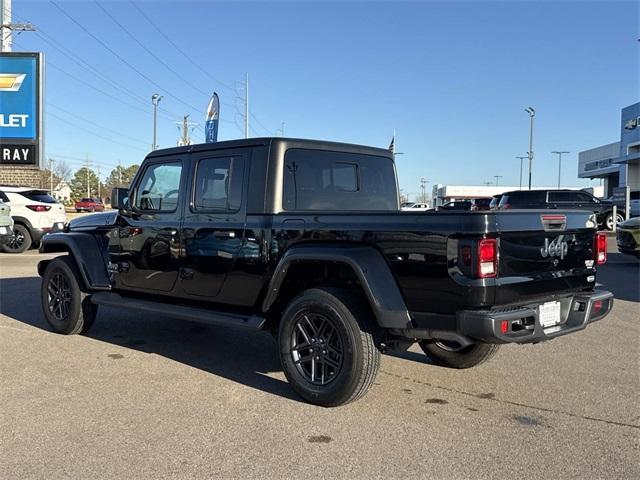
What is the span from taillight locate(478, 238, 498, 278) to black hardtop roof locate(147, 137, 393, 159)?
78.8 inches

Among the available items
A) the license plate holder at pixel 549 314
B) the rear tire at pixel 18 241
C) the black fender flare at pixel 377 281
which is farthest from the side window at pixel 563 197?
the black fender flare at pixel 377 281

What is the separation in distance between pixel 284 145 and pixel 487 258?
6.72 ft

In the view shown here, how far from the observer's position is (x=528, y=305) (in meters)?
3.89

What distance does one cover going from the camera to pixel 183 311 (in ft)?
17.0

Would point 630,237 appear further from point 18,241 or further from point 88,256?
point 18,241

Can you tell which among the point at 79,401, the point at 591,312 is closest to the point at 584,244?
the point at 591,312

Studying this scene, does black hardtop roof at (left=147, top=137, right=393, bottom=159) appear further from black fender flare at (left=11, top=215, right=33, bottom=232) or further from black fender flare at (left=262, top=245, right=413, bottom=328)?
black fender flare at (left=11, top=215, right=33, bottom=232)

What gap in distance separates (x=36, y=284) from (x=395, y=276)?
27.4ft

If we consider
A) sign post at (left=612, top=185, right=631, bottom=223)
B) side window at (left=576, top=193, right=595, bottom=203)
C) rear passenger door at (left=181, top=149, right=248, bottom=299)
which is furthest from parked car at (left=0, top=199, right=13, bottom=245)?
sign post at (left=612, top=185, right=631, bottom=223)

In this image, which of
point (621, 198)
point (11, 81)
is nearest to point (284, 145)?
point (11, 81)

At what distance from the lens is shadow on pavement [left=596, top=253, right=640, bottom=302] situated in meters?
9.46

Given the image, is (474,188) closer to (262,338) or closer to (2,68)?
(2,68)

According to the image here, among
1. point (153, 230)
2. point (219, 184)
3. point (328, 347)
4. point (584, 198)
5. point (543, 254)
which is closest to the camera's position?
point (543, 254)

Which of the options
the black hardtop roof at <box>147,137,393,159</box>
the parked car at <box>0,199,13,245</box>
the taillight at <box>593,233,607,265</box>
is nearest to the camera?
the taillight at <box>593,233,607,265</box>
